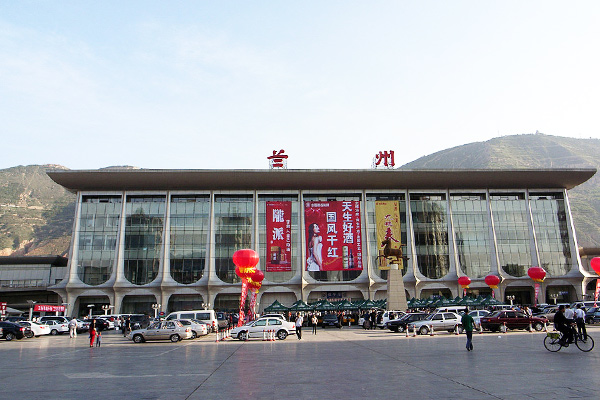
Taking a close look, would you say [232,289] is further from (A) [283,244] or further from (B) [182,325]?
(B) [182,325]

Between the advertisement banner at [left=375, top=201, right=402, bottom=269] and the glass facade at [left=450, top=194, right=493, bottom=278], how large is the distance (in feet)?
30.2

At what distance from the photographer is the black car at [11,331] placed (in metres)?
38.8

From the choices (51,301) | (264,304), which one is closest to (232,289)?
(264,304)

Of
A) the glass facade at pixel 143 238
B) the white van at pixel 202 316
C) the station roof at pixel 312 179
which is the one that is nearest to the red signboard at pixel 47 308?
the glass facade at pixel 143 238

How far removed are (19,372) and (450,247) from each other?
223ft

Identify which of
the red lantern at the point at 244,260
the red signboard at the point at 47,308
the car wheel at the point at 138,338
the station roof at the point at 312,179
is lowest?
the car wheel at the point at 138,338

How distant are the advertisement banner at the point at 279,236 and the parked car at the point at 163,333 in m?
38.7

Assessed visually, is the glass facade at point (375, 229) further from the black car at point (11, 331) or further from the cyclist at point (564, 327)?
the cyclist at point (564, 327)

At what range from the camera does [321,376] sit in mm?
14211

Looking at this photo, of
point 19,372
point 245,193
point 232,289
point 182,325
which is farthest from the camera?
point 245,193

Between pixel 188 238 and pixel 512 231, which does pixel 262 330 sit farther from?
pixel 512 231

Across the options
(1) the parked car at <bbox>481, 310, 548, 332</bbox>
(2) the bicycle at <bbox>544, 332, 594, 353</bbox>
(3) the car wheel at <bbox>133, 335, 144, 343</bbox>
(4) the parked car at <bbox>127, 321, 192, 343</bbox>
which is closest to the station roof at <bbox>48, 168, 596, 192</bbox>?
(1) the parked car at <bbox>481, 310, 548, 332</bbox>

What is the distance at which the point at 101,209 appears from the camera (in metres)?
75.2

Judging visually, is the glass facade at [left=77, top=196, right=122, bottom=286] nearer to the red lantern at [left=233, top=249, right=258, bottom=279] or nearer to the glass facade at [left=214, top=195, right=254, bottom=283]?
the glass facade at [left=214, top=195, right=254, bottom=283]
